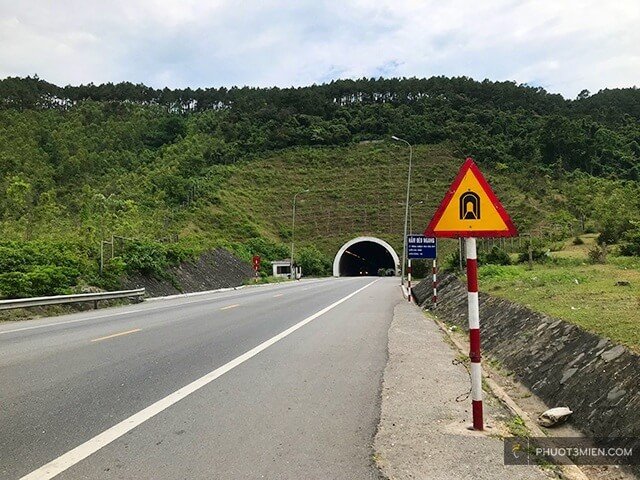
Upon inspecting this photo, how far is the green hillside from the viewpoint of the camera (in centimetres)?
5619

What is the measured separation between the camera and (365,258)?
3383 inches

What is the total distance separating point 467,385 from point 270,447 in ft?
10.7

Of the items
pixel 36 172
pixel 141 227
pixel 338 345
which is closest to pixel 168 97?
pixel 36 172

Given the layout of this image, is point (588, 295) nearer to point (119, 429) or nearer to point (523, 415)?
point (523, 415)

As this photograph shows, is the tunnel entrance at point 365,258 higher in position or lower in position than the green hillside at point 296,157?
lower

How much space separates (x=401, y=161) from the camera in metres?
95.3

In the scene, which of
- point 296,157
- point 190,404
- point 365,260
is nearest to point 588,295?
point 190,404

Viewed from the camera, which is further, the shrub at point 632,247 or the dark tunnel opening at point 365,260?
the dark tunnel opening at point 365,260

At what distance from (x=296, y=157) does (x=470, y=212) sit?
95.0 metres

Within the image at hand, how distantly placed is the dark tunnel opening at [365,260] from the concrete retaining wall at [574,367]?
5933 centimetres

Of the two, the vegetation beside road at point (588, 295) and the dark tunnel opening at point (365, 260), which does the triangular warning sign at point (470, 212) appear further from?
the dark tunnel opening at point (365, 260)

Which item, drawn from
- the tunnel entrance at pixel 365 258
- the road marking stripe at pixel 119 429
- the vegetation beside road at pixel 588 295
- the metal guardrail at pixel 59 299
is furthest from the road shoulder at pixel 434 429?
the tunnel entrance at pixel 365 258

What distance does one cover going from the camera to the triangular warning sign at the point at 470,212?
17.0 feet

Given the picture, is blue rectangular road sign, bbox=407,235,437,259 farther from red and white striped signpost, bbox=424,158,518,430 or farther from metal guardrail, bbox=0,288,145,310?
red and white striped signpost, bbox=424,158,518,430
